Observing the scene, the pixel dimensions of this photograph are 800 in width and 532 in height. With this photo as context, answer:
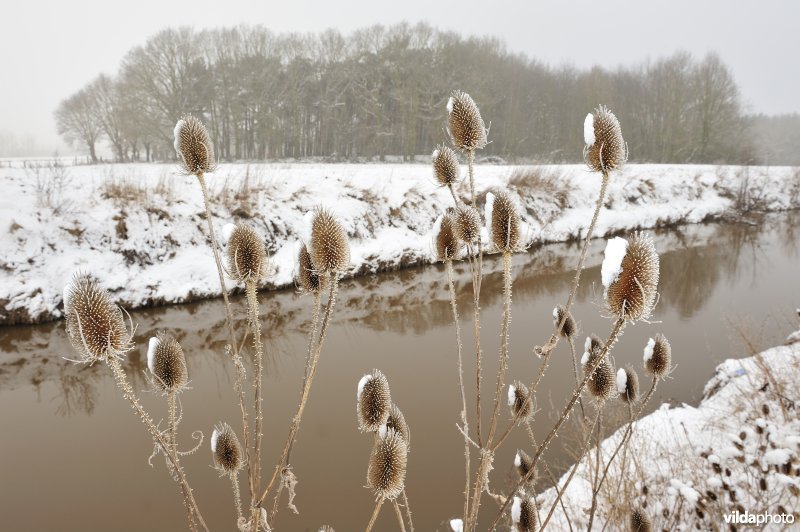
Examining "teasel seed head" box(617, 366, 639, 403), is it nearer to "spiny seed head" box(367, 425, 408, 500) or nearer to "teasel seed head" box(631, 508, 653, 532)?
"teasel seed head" box(631, 508, 653, 532)

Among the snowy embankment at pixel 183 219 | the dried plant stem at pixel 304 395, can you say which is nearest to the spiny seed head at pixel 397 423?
the dried plant stem at pixel 304 395

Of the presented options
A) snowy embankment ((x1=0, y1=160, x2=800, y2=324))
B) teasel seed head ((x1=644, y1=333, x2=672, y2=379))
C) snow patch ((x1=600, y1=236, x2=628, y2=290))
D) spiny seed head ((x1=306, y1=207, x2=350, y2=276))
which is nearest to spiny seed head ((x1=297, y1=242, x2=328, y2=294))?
spiny seed head ((x1=306, y1=207, x2=350, y2=276))

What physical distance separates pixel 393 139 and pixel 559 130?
620 inches

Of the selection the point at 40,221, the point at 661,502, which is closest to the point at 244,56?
the point at 40,221

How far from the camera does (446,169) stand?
5.68 ft

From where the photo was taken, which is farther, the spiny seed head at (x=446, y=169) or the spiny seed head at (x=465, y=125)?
the spiny seed head at (x=446, y=169)

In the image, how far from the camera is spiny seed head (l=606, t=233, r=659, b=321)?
1.09 m

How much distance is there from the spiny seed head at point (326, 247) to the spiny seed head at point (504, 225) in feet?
1.45

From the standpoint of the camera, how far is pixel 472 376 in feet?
19.4

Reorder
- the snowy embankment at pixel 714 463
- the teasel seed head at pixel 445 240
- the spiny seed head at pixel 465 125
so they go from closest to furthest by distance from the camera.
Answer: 1. the spiny seed head at pixel 465 125
2. the teasel seed head at pixel 445 240
3. the snowy embankment at pixel 714 463

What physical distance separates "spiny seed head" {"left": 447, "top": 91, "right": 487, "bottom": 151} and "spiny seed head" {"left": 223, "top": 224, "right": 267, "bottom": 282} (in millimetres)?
767

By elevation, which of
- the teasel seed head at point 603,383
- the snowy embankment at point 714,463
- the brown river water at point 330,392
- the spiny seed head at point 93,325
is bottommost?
the brown river water at point 330,392

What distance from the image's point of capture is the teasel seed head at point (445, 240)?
1659 millimetres

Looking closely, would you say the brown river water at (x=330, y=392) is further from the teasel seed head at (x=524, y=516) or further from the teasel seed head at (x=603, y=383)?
the teasel seed head at (x=524, y=516)
